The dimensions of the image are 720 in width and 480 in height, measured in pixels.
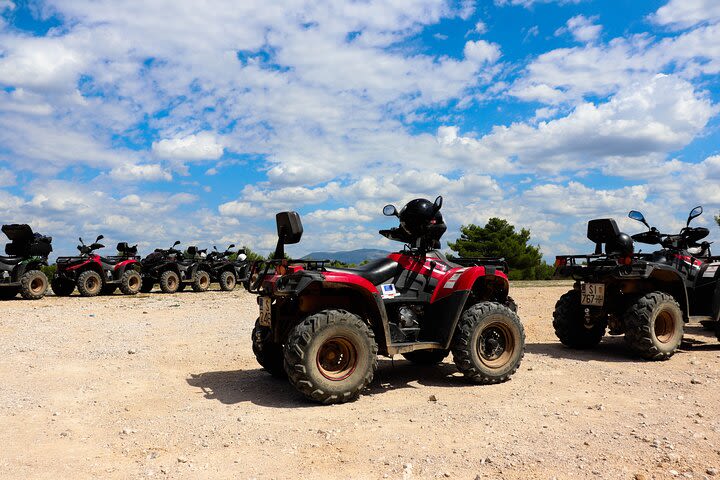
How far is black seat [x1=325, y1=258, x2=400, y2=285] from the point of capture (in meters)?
6.38

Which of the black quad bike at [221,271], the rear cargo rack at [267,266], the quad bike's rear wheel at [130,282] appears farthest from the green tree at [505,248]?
the rear cargo rack at [267,266]

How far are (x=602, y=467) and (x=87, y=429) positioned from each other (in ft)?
13.0

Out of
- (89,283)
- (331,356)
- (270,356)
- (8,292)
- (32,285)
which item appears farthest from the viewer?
(89,283)

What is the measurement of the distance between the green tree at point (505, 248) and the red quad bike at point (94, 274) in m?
16.6

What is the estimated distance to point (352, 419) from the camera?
514 centimetres

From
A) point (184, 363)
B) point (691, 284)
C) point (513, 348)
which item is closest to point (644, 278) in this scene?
point (691, 284)

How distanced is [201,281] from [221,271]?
113cm

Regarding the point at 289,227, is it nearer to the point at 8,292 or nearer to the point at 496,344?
the point at 496,344

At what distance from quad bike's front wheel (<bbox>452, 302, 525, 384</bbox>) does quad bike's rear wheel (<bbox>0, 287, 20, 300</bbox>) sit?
16.1 m

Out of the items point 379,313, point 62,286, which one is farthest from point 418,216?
point 62,286

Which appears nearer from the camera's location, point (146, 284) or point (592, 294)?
point (592, 294)

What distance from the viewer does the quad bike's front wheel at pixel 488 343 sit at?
20.9 feet

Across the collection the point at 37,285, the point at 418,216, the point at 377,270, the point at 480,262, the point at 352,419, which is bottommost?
the point at 352,419

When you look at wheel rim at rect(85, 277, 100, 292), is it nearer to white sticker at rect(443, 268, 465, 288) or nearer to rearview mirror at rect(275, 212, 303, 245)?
Result: rearview mirror at rect(275, 212, 303, 245)
